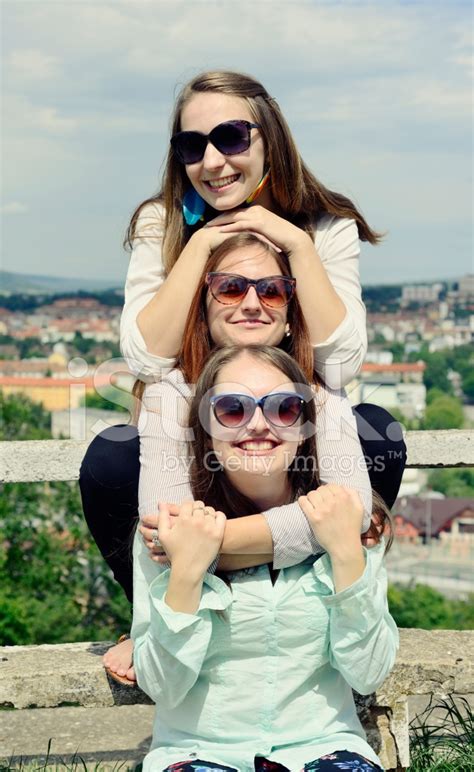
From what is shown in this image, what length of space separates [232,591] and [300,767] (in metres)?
0.41

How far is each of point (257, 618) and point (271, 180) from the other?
1.30m

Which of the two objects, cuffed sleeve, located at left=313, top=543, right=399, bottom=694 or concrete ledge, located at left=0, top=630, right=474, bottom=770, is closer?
cuffed sleeve, located at left=313, top=543, right=399, bottom=694

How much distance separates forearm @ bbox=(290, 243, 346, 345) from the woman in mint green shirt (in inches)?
9.3

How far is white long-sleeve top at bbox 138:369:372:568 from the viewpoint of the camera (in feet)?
7.67

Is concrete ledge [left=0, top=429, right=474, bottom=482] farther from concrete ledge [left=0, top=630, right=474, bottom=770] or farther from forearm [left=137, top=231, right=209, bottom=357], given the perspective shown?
forearm [left=137, top=231, right=209, bottom=357]

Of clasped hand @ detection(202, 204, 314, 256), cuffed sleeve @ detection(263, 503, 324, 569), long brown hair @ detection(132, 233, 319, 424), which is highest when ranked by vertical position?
clasped hand @ detection(202, 204, 314, 256)

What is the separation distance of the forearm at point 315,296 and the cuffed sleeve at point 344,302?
1.0 inches

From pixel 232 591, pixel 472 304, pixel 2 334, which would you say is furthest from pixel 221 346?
pixel 472 304

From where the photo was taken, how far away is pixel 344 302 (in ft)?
9.33

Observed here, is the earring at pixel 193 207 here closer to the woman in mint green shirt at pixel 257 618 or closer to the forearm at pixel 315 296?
the forearm at pixel 315 296

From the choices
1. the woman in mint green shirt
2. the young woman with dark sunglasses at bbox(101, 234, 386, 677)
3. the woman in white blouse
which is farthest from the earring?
the woman in mint green shirt

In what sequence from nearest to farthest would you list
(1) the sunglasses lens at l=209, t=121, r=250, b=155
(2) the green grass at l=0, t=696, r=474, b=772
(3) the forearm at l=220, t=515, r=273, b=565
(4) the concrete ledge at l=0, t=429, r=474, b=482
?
(3) the forearm at l=220, t=515, r=273, b=565
(1) the sunglasses lens at l=209, t=121, r=250, b=155
(2) the green grass at l=0, t=696, r=474, b=772
(4) the concrete ledge at l=0, t=429, r=474, b=482

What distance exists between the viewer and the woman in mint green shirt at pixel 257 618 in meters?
2.24

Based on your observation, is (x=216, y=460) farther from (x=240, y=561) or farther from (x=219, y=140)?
(x=219, y=140)
